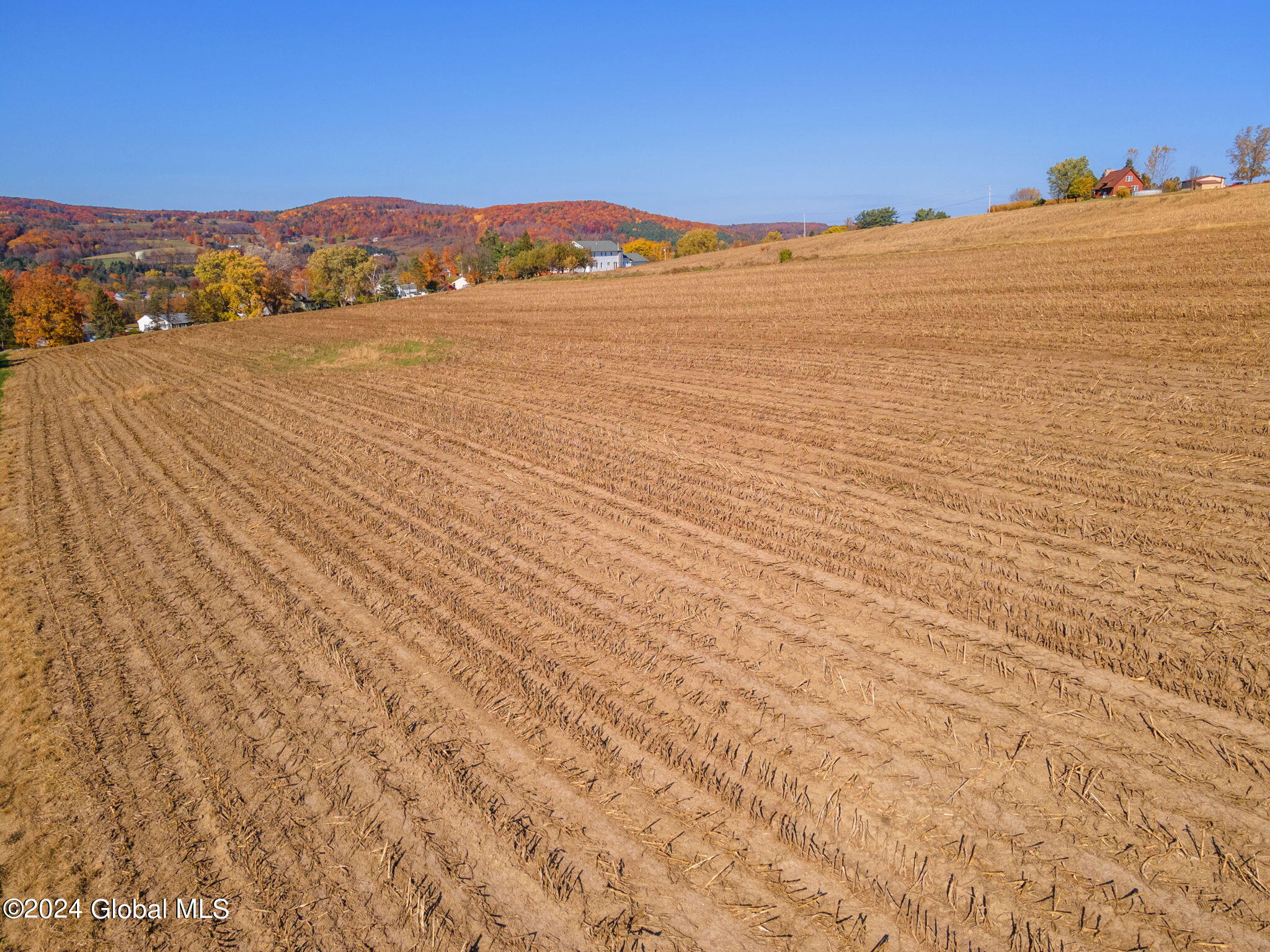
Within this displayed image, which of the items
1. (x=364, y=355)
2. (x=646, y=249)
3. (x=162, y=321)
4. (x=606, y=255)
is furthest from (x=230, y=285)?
(x=646, y=249)

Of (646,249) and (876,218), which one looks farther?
(646,249)

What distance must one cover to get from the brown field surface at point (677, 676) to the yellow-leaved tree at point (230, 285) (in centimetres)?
6410

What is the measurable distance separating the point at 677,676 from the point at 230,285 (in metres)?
76.3

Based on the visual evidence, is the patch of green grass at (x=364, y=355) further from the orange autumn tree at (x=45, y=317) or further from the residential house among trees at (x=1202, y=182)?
the residential house among trees at (x=1202, y=182)

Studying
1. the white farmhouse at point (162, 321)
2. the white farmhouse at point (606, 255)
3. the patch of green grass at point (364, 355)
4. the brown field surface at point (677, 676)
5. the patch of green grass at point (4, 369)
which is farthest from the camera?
the white farmhouse at point (606, 255)

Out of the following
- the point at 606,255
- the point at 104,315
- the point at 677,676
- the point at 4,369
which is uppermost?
the point at 606,255

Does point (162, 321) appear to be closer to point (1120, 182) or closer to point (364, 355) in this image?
point (364, 355)

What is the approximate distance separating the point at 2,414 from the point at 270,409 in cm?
939

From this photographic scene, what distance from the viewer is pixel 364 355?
23375 millimetres

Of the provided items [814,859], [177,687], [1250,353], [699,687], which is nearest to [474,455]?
[177,687]

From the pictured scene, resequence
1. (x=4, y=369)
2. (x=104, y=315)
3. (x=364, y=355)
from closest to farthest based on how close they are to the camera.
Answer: (x=364, y=355), (x=4, y=369), (x=104, y=315)

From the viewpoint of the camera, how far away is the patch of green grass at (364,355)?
71.1 feet

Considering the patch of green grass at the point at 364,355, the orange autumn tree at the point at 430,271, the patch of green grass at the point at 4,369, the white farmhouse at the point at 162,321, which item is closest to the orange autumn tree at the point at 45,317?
the white farmhouse at the point at 162,321

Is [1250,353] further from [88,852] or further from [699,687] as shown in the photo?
[88,852]
